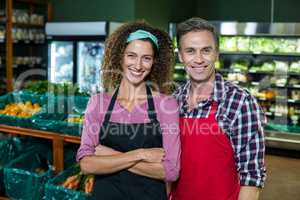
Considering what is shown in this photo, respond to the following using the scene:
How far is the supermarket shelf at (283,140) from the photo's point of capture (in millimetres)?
6105

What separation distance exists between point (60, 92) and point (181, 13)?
4602 mm

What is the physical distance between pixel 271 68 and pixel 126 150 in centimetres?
505

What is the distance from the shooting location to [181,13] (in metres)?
7.57

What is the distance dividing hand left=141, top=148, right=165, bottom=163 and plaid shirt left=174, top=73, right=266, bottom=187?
30cm

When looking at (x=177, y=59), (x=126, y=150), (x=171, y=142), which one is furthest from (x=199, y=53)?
(x=177, y=59)

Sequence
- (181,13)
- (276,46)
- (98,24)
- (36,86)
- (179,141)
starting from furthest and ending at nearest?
(181,13) → (276,46) → (98,24) → (36,86) → (179,141)

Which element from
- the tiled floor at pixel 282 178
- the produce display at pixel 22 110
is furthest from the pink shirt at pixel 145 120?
the tiled floor at pixel 282 178

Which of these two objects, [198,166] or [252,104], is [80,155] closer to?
[198,166]

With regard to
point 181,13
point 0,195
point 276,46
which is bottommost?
point 0,195

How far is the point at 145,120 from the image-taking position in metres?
1.80

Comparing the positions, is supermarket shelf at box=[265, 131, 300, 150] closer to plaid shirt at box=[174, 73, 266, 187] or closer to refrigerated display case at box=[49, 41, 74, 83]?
refrigerated display case at box=[49, 41, 74, 83]

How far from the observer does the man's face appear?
5.53ft

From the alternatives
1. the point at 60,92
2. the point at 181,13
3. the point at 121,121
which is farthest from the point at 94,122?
the point at 181,13

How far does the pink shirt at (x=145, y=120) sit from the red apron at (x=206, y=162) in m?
A: 0.05
